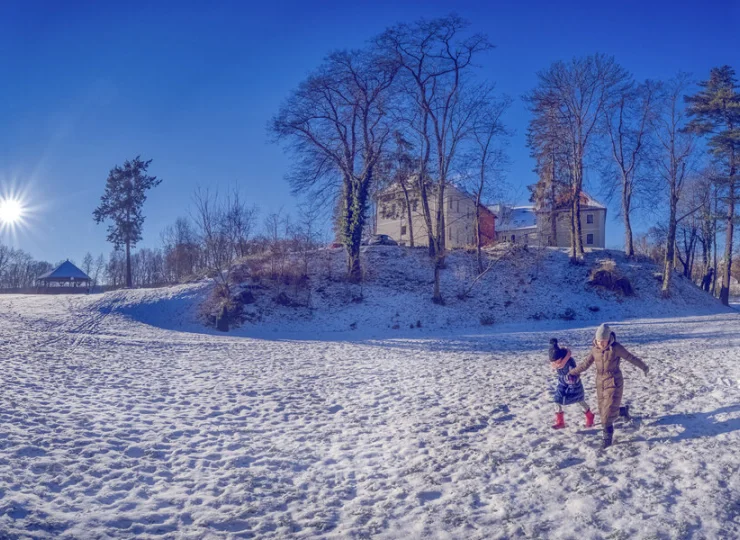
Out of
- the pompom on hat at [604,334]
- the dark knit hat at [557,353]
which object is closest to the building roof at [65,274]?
the dark knit hat at [557,353]

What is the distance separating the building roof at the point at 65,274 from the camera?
42678 mm

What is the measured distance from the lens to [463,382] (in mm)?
11508

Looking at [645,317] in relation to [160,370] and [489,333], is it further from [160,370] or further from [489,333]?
[160,370]

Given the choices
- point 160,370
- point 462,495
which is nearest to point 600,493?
point 462,495

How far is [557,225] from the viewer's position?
45.4 meters

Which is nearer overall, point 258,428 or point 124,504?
point 124,504

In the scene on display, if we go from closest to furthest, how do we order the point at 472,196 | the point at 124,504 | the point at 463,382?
the point at 124,504 → the point at 463,382 → the point at 472,196

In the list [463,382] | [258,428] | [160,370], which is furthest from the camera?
[160,370]

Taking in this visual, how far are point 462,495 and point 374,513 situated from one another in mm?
1100

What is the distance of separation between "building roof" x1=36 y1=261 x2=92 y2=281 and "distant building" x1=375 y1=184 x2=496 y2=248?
26.9 meters

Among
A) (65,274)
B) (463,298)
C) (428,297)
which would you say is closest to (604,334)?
(428,297)

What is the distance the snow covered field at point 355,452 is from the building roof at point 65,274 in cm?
3364

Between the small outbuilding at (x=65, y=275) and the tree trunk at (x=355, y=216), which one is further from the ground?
the tree trunk at (x=355, y=216)

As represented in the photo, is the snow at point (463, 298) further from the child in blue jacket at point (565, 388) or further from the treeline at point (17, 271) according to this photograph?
the treeline at point (17, 271)
